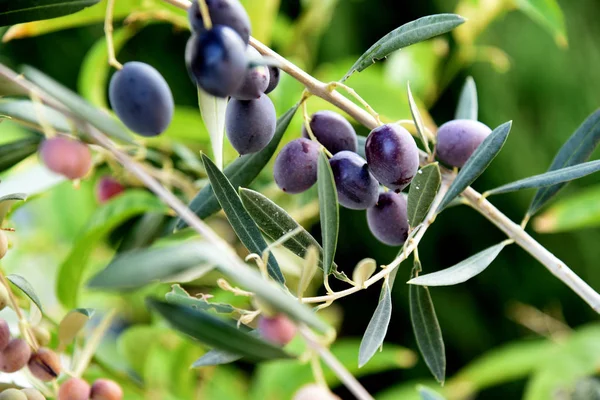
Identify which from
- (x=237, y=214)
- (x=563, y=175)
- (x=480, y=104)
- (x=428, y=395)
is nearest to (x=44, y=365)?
(x=237, y=214)

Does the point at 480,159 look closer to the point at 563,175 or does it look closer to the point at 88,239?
the point at 563,175

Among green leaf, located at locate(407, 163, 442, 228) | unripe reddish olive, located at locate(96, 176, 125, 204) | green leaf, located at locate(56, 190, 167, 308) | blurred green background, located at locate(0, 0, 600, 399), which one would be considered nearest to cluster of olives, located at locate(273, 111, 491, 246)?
green leaf, located at locate(407, 163, 442, 228)

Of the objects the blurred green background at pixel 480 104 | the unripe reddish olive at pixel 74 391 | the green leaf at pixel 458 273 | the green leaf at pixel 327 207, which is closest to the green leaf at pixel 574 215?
the blurred green background at pixel 480 104

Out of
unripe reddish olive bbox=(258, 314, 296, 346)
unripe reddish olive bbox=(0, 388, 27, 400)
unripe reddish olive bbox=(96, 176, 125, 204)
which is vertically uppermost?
unripe reddish olive bbox=(258, 314, 296, 346)

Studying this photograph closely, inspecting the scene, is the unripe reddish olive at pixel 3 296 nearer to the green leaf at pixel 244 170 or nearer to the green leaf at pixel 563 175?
the green leaf at pixel 244 170

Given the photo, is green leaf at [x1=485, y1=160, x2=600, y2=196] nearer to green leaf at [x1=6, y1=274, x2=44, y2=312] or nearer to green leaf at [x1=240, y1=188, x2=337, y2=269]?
green leaf at [x1=240, y1=188, x2=337, y2=269]

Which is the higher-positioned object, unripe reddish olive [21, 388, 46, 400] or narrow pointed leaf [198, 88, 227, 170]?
narrow pointed leaf [198, 88, 227, 170]

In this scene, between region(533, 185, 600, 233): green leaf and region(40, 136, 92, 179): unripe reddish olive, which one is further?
region(533, 185, 600, 233): green leaf
